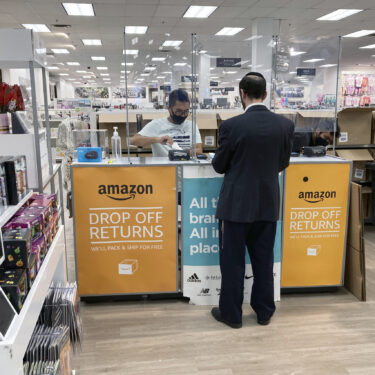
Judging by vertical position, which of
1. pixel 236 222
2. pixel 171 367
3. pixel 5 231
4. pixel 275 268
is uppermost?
pixel 5 231

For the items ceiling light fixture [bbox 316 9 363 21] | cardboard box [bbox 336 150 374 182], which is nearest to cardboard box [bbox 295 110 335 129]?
cardboard box [bbox 336 150 374 182]

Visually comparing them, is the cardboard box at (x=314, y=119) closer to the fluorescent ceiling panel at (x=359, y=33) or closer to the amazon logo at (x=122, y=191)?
the amazon logo at (x=122, y=191)

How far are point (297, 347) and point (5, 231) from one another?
185 cm

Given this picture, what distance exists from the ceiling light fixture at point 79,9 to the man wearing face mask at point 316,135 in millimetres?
5528

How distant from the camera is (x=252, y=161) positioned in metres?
2.49

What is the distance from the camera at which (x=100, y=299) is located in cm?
310

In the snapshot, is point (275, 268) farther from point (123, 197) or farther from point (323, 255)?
point (123, 197)

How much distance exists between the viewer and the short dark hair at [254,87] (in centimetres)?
250

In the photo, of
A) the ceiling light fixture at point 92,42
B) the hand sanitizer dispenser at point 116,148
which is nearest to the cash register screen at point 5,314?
the hand sanitizer dispenser at point 116,148

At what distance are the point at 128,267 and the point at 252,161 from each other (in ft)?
4.02

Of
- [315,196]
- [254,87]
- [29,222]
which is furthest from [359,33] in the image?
[29,222]

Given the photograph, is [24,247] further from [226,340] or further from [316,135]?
[316,135]

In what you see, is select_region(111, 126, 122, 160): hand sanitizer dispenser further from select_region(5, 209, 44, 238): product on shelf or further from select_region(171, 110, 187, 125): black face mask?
select_region(5, 209, 44, 238): product on shelf

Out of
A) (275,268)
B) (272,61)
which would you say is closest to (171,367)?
(275,268)
